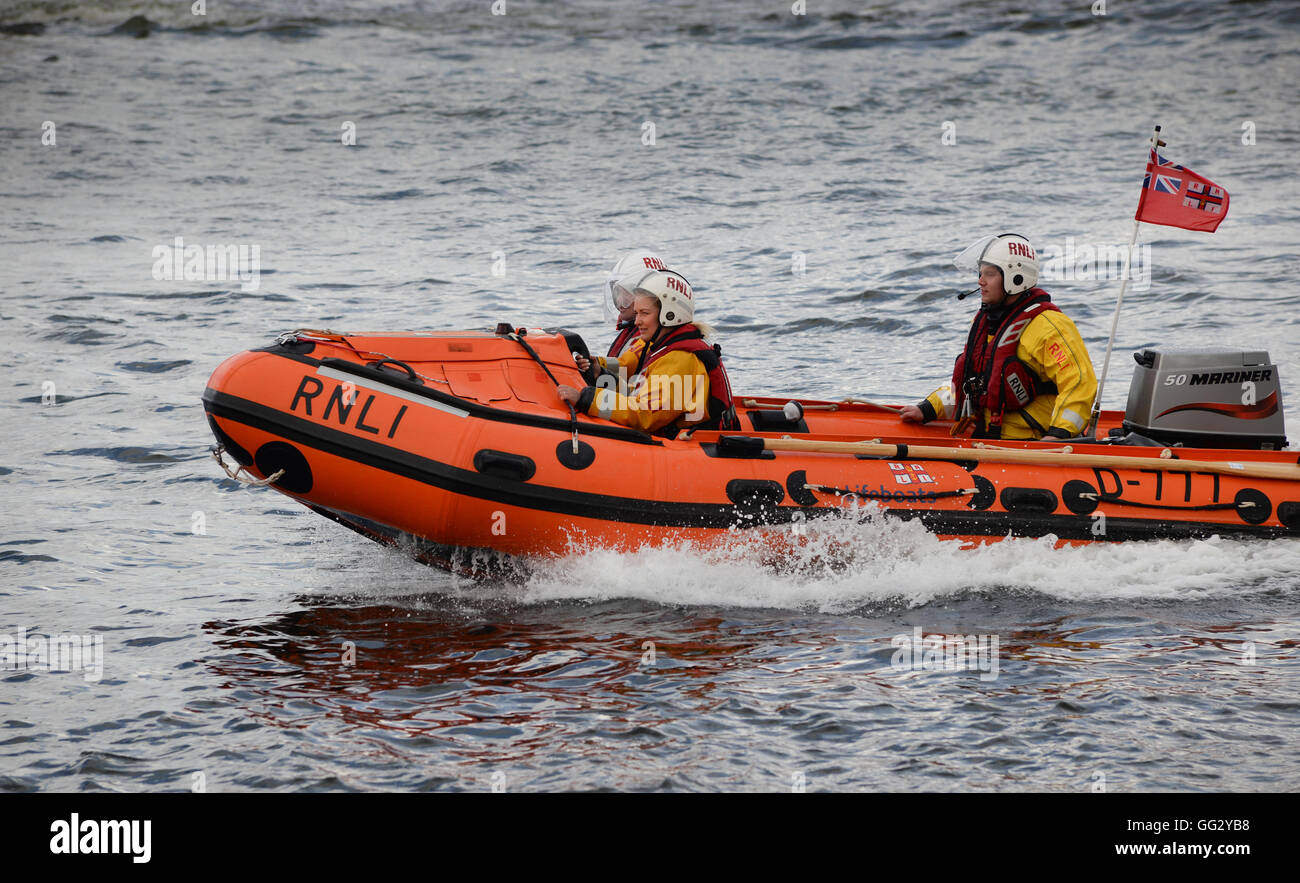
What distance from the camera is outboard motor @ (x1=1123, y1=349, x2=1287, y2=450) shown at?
20.4 ft

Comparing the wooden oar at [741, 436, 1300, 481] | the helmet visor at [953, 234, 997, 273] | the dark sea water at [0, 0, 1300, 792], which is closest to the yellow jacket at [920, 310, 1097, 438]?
the wooden oar at [741, 436, 1300, 481]

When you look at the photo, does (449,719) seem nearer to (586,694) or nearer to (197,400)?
(586,694)

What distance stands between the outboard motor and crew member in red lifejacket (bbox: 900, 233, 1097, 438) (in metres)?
0.30

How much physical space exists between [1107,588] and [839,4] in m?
18.3

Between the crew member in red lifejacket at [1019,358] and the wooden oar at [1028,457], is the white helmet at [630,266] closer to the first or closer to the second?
the wooden oar at [1028,457]

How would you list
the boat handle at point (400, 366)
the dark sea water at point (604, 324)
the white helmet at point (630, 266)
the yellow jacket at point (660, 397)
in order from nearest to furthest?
1. the dark sea water at point (604, 324)
2. the boat handle at point (400, 366)
3. the yellow jacket at point (660, 397)
4. the white helmet at point (630, 266)

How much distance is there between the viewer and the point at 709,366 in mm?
6016

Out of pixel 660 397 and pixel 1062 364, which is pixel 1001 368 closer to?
pixel 1062 364

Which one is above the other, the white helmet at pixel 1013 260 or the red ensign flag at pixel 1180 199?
the red ensign flag at pixel 1180 199

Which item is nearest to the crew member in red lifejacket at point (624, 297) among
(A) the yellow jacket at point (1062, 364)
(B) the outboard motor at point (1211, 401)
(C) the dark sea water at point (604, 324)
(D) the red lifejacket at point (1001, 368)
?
(C) the dark sea water at point (604, 324)

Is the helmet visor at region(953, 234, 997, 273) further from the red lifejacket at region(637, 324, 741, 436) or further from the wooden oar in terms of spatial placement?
the red lifejacket at region(637, 324, 741, 436)

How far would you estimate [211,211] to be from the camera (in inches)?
592

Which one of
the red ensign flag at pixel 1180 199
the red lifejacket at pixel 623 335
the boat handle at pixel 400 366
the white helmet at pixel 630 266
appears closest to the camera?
the boat handle at pixel 400 366

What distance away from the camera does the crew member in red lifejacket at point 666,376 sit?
589cm
